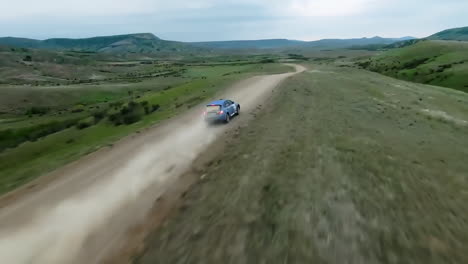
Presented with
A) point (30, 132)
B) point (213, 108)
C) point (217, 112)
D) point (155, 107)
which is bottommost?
point (30, 132)

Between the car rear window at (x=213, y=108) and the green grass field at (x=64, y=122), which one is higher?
the car rear window at (x=213, y=108)

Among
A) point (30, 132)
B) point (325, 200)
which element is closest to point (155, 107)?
point (30, 132)

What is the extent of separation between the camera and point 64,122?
48.2 meters

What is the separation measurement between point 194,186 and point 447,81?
75.5 metres

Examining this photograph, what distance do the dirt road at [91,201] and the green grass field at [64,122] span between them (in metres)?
2.47

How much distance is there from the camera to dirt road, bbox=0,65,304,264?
430 inches

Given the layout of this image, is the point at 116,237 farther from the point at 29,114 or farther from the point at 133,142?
the point at 29,114

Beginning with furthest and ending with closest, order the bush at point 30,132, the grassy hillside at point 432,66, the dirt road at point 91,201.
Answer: the grassy hillside at point 432,66
the bush at point 30,132
the dirt road at point 91,201

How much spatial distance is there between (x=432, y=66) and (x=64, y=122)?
8794cm

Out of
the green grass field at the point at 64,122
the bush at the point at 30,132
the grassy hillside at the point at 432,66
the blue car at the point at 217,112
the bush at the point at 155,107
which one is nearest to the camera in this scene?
the green grass field at the point at 64,122

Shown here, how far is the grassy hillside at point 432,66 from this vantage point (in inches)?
2859

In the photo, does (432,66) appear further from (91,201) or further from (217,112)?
(91,201)

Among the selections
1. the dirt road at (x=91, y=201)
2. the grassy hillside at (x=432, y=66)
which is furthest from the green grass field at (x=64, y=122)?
the grassy hillside at (x=432, y=66)

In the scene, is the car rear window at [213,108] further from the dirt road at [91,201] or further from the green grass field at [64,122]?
the green grass field at [64,122]
